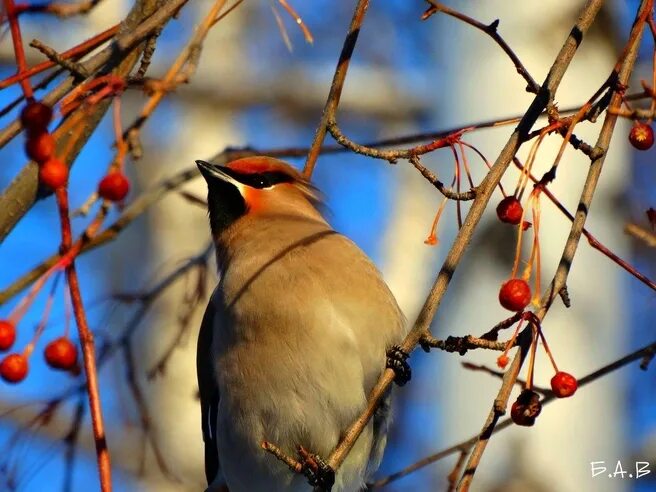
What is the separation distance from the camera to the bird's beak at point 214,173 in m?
3.07

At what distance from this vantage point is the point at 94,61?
1845mm

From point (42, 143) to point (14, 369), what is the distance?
428 millimetres

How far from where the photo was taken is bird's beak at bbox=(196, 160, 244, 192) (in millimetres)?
3068

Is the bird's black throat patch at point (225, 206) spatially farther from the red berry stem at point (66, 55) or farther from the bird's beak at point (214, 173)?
the red berry stem at point (66, 55)

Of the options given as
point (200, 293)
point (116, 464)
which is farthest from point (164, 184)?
point (116, 464)

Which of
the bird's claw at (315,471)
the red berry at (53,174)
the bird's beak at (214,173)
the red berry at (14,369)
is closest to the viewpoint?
the red berry at (53,174)

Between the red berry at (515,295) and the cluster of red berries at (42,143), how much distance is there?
77 centimetres

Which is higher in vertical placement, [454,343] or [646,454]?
[646,454]

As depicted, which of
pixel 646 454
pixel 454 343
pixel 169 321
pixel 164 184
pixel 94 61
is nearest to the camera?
pixel 94 61

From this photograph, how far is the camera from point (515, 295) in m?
2.04

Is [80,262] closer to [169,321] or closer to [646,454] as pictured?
[169,321]

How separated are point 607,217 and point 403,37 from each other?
3102 millimetres

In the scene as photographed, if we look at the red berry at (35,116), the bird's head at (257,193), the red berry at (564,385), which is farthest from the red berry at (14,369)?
the bird's head at (257,193)

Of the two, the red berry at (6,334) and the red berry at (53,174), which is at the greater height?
the red berry at (53,174)
